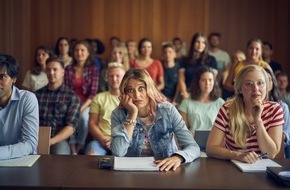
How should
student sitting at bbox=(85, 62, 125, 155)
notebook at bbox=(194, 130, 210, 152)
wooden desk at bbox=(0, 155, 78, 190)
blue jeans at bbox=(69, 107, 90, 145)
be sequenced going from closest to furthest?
wooden desk at bbox=(0, 155, 78, 190) → notebook at bbox=(194, 130, 210, 152) → student sitting at bbox=(85, 62, 125, 155) → blue jeans at bbox=(69, 107, 90, 145)

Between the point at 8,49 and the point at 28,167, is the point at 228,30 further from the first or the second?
the point at 28,167

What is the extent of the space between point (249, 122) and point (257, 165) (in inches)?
17.6

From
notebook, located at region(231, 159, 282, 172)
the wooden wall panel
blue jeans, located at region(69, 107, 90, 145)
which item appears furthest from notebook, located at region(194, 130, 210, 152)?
the wooden wall panel

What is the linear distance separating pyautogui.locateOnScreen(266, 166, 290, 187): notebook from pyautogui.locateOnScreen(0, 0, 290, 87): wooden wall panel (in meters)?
6.07

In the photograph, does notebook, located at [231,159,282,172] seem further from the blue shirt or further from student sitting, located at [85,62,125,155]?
student sitting, located at [85,62,125,155]

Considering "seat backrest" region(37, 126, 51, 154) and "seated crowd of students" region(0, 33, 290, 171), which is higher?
"seated crowd of students" region(0, 33, 290, 171)

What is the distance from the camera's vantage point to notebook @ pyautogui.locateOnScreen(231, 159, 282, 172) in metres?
2.04

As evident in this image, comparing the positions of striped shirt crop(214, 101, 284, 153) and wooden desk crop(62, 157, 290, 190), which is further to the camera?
striped shirt crop(214, 101, 284, 153)

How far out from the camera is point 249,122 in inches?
99.4

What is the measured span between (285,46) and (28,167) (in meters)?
6.57

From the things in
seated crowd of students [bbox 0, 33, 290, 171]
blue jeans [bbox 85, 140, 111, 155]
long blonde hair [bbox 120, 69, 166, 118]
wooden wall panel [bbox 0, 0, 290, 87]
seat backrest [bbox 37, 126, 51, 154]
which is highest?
wooden wall panel [bbox 0, 0, 290, 87]

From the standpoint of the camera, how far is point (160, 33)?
8016mm

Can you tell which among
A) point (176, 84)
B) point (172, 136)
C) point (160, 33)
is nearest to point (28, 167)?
point (172, 136)

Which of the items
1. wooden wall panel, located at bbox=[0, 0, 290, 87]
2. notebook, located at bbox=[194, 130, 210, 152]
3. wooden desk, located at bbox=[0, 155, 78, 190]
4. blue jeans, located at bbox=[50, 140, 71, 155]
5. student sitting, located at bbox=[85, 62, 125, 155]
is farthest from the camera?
wooden wall panel, located at bbox=[0, 0, 290, 87]
